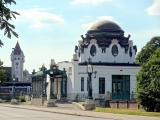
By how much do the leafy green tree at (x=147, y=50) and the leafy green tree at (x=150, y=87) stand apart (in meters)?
27.8

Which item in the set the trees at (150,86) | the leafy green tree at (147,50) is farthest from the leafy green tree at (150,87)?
the leafy green tree at (147,50)

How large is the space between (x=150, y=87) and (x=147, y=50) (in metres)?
32.5

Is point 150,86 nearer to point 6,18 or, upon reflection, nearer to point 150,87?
point 150,87

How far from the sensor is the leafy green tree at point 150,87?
3681 cm

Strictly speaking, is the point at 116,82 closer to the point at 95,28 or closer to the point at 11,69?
the point at 95,28

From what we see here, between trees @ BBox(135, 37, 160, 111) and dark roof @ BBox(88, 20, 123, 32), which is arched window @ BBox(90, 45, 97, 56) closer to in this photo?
dark roof @ BBox(88, 20, 123, 32)

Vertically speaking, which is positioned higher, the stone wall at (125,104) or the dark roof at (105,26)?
the dark roof at (105,26)

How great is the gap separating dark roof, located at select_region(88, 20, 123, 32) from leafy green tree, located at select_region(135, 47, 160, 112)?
32773mm

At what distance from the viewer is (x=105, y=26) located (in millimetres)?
72312

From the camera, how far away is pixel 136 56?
72.1m

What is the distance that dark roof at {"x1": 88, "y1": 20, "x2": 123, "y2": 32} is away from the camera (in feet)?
236

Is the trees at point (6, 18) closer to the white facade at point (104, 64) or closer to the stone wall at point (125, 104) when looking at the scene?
the stone wall at point (125, 104)

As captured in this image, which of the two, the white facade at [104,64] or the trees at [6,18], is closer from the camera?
the trees at [6,18]

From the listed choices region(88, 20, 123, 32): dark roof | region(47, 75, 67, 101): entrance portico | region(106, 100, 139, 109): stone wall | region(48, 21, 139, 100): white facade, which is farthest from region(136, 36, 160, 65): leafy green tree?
region(106, 100, 139, 109): stone wall
